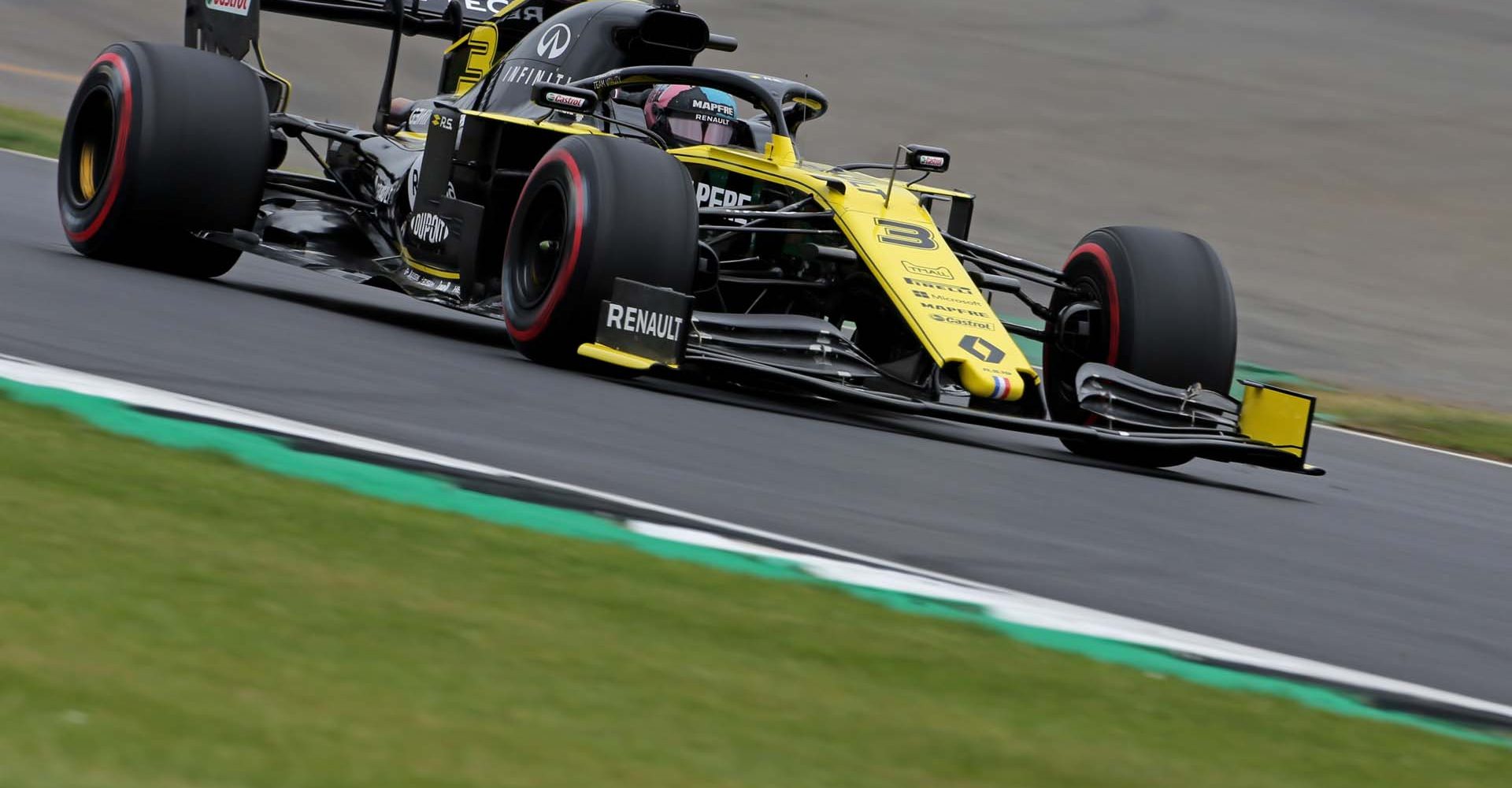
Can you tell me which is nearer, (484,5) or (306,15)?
(306,15)

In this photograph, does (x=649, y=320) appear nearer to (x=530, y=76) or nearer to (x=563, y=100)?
(x=563, y=100)

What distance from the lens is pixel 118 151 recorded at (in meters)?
9.05

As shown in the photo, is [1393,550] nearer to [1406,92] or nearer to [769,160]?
[769,160]

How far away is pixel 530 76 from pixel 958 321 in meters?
2.87

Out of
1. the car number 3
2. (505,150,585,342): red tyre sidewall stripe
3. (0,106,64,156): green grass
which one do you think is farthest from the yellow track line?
the car number 3

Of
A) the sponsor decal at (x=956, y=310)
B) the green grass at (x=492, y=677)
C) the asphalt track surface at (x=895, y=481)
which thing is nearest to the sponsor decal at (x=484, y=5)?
the asphalt track surface at (x=895, y=481)

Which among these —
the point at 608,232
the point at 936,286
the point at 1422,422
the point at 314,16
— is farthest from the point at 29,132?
the point at 936,286

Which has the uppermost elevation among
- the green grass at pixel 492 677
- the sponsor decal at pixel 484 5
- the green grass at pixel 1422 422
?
the sponsor decal at pixel 484 5

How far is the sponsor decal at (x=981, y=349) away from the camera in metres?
7.54

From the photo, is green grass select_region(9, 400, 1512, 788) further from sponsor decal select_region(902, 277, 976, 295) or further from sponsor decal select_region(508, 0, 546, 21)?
sponsor decal select_region(508, 0, 546, 21)

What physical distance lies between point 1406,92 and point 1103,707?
963 inches

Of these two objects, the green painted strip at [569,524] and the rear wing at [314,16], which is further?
the rear wing at [314,16]

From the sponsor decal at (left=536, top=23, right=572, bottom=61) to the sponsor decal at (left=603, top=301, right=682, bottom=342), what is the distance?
240cm

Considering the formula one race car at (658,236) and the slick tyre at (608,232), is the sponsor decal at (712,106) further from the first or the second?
the slick tyre at (608,232)
